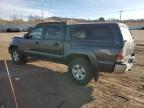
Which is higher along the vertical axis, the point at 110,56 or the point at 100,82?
the point at 110,56

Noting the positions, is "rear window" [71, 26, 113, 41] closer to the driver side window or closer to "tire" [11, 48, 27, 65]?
the driver side window

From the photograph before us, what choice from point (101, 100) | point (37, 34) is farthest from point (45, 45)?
point (101, 100)

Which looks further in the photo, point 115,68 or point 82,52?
point 82,52

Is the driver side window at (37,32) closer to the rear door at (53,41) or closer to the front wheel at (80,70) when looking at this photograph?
the rear door at (53,41)

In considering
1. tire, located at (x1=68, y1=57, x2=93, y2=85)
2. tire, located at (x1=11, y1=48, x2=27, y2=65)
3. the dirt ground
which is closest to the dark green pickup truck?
tire, located at (x1=68, y1=57, x2=93, y2=85)

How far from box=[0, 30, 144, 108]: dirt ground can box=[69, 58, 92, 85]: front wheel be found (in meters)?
0.22

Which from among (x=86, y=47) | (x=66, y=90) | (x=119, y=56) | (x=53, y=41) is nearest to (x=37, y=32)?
(x=53, y=41)

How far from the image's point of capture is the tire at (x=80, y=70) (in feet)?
22.5

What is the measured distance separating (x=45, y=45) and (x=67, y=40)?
1.19 metres

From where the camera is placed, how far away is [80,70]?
7.05m

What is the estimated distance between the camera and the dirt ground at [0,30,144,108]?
17.9 feet

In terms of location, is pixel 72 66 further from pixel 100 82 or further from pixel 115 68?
pixel 115 68

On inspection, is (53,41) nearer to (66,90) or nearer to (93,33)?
(93,33)

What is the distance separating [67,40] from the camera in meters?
7.38
